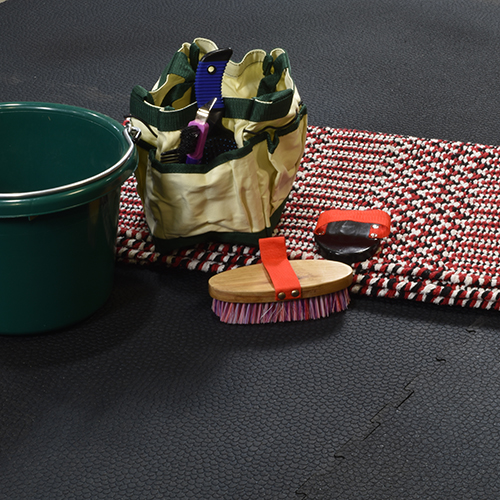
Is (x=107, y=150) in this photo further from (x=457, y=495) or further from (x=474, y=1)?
(x=474, y=1)

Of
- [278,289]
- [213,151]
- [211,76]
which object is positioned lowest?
[278,289]

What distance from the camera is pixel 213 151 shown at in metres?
1.27

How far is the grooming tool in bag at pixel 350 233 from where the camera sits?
1.27m

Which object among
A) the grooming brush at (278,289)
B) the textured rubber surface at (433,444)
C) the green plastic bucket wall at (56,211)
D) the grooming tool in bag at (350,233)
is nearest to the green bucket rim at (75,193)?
the green plastic bucket wall at (56,211)

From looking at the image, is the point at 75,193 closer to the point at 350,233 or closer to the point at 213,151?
the point at 213,151

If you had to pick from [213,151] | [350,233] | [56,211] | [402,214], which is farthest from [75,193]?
[402,214]

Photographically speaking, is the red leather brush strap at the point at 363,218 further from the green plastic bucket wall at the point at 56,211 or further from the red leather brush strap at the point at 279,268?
the green plastic bucket wall at the point at 56,211

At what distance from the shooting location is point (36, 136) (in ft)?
4.02

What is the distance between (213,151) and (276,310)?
33 cm

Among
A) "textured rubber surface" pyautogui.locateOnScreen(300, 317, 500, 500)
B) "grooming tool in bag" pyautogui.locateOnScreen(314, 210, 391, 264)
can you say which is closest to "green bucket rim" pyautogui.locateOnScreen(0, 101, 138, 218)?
"grooming tool in bag" pyautogui.locateOnScreen(314, 210, 391, 264)

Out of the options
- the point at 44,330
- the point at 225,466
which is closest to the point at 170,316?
the point at 44,330

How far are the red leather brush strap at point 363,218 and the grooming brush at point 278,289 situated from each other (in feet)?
0.43

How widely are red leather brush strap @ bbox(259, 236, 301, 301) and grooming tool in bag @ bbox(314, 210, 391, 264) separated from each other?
12 centimetres

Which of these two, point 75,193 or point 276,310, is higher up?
point 75,193
